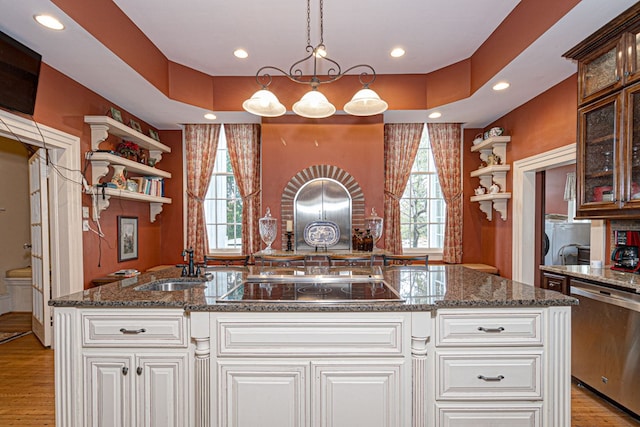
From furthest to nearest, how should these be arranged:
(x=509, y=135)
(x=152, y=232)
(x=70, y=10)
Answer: (x=152, y=232) → (x=509, y=135) → (x=70, y=10)

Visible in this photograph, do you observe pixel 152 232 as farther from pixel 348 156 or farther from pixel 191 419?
pixel 191 419

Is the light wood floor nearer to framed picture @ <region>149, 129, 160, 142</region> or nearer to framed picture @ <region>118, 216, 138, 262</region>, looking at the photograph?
framed picture @ <region>118, 216, 138, 262</region>

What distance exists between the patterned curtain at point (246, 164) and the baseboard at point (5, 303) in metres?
3.22

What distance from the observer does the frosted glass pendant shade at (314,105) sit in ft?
7.40

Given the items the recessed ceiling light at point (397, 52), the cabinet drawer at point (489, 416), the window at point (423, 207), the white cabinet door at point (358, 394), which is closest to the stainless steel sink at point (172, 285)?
the white cabinet door at point (358, 394)

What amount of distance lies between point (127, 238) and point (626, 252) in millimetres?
5226

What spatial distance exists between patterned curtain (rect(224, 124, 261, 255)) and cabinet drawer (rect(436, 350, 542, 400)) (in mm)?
3767

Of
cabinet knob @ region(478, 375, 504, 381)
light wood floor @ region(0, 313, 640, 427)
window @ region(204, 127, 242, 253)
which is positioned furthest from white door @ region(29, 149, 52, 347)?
Answer: cabinet knob @ region(478, 375, 504, 381)

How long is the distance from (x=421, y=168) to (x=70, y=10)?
4503 mm

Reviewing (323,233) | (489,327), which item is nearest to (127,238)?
(323,233)

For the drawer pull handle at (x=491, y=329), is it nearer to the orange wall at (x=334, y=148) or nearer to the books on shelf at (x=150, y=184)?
the orange wall at (x=334, y=148)

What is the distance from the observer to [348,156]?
450 cm

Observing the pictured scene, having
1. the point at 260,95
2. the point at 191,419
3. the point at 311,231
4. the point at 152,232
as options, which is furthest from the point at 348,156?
the point at 191,419

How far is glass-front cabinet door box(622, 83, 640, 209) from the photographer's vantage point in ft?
7.29
